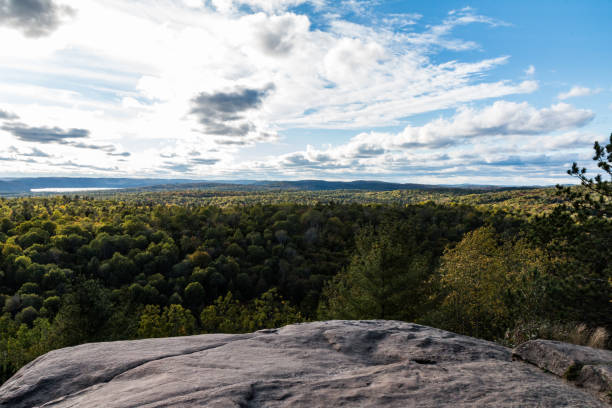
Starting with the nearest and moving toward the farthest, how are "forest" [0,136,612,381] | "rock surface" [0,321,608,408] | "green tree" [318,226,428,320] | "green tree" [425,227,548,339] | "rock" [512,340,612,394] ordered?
1. "rock surface" [0,321,608,408]
2. "rock" [512,340,612,394]
3. "forest" [0,136,612,381]
4. "green tree" [425,227,548,339]
5. "green tree" [318,226,428,320]

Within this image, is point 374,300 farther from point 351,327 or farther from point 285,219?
point 285,219

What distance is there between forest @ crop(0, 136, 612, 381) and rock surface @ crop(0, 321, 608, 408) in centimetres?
534

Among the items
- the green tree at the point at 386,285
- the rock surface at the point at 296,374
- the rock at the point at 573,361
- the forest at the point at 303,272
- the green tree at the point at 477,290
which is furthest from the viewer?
the green tree at the point at 386,285

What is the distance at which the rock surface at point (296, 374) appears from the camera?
5.68 m

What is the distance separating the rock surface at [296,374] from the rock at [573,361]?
22cm

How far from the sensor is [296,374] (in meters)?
6.87

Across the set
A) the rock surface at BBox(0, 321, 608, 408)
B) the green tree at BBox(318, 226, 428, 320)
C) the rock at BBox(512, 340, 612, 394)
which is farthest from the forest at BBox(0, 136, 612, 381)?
the rock surface at BBox(0, 321, 608, 408)

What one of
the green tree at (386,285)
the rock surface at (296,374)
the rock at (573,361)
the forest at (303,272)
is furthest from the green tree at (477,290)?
the rock surface at (296,374)

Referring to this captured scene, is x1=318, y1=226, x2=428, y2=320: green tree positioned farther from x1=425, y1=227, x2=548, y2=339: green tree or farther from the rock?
the rock

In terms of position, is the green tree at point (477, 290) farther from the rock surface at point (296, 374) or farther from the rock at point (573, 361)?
the rock surface at point (296, 374)

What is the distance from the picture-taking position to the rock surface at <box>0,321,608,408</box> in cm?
568

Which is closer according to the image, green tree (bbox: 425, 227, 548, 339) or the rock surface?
the rock surface

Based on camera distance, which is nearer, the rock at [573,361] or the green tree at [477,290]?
the rock at [573,361]

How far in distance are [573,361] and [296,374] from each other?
19.9 ft
